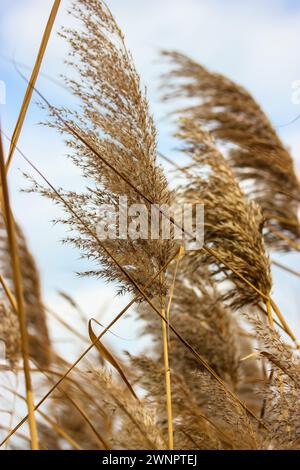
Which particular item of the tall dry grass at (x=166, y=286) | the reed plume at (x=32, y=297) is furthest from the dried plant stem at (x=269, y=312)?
the reed plume at (x=32, y=297)

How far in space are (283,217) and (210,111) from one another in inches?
24.2

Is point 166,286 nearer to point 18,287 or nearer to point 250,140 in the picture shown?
point 18,287

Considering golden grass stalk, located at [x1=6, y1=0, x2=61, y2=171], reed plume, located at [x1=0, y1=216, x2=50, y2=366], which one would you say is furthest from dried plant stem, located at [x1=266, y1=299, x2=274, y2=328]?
reed plume, located at [x1=0, y1=216, x2=50, y2=366]

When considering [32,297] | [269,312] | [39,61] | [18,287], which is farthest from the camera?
[32,297]

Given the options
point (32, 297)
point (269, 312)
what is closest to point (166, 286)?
point (269, 312)

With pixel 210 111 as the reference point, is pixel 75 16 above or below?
below

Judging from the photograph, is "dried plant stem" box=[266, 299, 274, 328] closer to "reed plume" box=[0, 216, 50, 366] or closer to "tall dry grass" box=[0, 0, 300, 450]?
"tall dry grass" box=[0, 0, 300, 450]

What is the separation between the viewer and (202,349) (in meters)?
2.20

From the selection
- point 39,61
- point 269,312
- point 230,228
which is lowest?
point 269,312

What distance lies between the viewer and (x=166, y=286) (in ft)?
4.57
